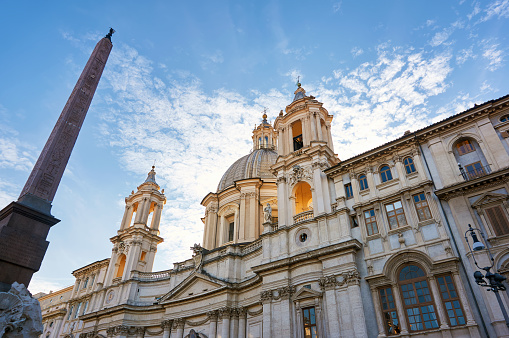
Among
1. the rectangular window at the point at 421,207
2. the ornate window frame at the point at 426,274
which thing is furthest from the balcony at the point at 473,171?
the ornate window frame at the point at 426,274

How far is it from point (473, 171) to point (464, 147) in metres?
1.83

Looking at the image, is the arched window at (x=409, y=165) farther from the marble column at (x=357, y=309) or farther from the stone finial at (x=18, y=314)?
the stone finial at (x=18, y=314)

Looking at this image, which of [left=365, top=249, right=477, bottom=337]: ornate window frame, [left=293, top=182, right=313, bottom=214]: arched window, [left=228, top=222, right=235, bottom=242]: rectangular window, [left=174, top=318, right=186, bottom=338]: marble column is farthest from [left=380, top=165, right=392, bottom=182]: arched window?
[left=174, top=318, right=186, bottom=338]: marble column

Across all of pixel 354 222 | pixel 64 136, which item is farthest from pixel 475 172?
pixel 64 136

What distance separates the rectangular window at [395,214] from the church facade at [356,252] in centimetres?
6

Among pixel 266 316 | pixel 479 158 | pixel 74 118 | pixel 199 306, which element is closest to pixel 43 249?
pixel 74 118

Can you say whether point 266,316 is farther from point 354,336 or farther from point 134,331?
point 134,331

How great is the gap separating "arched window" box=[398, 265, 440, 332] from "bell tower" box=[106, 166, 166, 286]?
98.6ft

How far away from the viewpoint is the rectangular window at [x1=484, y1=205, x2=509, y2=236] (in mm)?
17594

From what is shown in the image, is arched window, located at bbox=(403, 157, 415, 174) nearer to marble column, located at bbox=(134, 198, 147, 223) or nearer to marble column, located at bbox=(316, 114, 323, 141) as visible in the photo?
marble column, located at bbox=(316, 114, 323, 141)

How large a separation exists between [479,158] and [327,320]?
13.1 metres

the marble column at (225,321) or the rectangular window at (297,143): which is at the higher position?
the rectangular window at (297,143)

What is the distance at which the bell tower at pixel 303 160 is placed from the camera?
1045 inches

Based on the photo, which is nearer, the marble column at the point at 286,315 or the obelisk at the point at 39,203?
the obelisk at the point at 39,203
